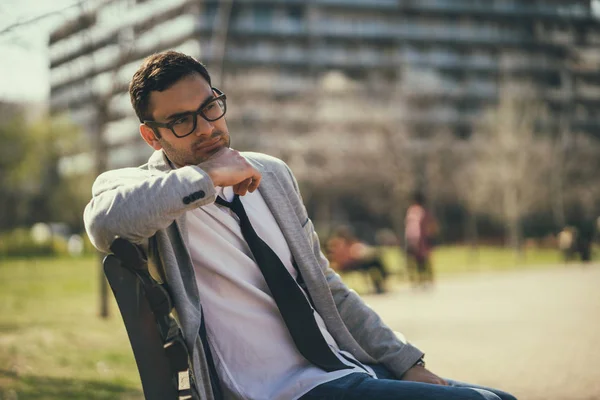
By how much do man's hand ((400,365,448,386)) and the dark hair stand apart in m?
1.23

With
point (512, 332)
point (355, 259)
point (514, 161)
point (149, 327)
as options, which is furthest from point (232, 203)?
point (514, 161)

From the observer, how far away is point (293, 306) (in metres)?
2.22

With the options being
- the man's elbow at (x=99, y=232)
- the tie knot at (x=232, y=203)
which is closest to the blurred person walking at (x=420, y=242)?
the tie knot at (x=232, y=203)

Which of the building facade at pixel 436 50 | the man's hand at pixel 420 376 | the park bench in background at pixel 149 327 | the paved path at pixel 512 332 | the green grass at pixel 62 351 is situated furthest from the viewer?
the building facade at pixel 436 50

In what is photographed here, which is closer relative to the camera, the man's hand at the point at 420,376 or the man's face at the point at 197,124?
the man's face at the point at 197,124

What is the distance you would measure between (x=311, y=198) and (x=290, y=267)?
6415cm

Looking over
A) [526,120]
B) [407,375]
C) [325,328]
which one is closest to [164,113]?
[325,328]

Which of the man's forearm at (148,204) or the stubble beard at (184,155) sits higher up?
the stubble beard at (184,155)

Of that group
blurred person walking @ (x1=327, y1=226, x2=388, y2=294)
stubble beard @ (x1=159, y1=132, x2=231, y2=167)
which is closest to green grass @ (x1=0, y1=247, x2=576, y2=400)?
stubble beard @ (x1=159, y1=132, x2=231, y2=167)

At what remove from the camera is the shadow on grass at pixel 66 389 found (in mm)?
5617

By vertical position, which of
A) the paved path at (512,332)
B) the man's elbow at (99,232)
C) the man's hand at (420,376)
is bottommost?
the paved path at (512,332)

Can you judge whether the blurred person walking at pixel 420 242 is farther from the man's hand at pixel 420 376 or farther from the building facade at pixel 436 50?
the building facade at pixel 436 50

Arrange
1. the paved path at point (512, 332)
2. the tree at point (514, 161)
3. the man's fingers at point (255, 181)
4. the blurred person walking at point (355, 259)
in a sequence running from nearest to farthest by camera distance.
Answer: the man's fingers at point (255, 181)
the paved path at point (512, 332)
the blurred person walking at point (355, 259)
the tree at point (514, 161)

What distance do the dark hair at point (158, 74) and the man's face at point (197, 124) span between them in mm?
16
